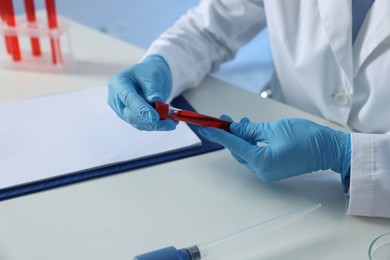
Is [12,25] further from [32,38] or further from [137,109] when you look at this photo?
[137,109]

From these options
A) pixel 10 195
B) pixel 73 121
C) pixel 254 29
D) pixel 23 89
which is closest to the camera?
pixel 10 195

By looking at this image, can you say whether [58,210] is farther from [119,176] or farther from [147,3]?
[147,3]

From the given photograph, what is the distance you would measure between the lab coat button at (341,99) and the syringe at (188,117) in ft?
0.96

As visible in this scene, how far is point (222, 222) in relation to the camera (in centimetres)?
63

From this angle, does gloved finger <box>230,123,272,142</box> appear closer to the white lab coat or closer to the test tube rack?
the white lab coat

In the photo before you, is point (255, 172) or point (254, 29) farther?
point (254, 29)

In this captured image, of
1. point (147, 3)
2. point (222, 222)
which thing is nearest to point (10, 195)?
point (222, 222)

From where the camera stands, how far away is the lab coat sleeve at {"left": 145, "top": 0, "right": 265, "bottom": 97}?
3.32 feet

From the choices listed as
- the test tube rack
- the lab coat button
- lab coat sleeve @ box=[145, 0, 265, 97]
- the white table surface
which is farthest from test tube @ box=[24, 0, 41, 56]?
the lab coat button

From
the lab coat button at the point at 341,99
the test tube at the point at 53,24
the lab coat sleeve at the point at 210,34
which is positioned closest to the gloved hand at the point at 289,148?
the lab coat button at the point at 341,99

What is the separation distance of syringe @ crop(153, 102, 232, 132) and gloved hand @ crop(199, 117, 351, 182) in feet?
0.04

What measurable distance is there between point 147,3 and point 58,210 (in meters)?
1.94

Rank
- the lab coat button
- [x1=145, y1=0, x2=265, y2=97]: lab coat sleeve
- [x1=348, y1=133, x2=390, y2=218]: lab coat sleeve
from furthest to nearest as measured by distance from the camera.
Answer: [x1=145, y1=0, x2=265, y2=97]: lab coat sleeve
the lab coat button
[x1=348, y1=133, x2=390, y2=218]: lab coat sleeve

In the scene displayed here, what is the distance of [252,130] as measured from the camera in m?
0.72
